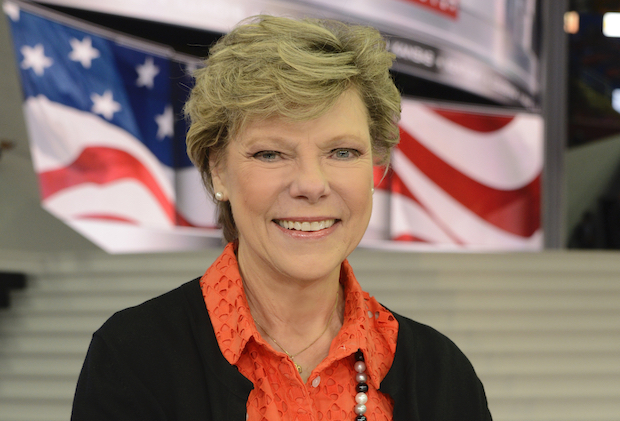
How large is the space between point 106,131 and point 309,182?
150 inches

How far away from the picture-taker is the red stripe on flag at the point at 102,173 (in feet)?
14.3

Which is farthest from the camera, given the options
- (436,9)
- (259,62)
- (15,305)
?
(436,9)

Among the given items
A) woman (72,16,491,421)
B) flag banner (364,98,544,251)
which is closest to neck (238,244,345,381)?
woman (72,16,491,421)

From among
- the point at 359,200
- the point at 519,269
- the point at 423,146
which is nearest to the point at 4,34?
the point at 423,146

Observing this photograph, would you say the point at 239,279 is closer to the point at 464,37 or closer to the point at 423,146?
the point at 423,146

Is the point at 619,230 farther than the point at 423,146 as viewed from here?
Yes

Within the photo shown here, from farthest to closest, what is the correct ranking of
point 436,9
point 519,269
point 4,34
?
point 436,9, point 4,34, point 519,269

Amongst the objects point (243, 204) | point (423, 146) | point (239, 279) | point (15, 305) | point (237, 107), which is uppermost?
point (423, 146)

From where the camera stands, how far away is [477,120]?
17.3ft

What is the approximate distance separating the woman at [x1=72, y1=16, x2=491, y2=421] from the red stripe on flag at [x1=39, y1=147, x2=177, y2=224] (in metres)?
3.46

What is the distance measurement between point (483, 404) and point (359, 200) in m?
0.49

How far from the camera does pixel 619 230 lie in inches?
225

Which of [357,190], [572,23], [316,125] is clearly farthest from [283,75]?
[572,23]

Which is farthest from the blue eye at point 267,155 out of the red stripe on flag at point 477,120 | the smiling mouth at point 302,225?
the red stripe on flag at point 477,120
